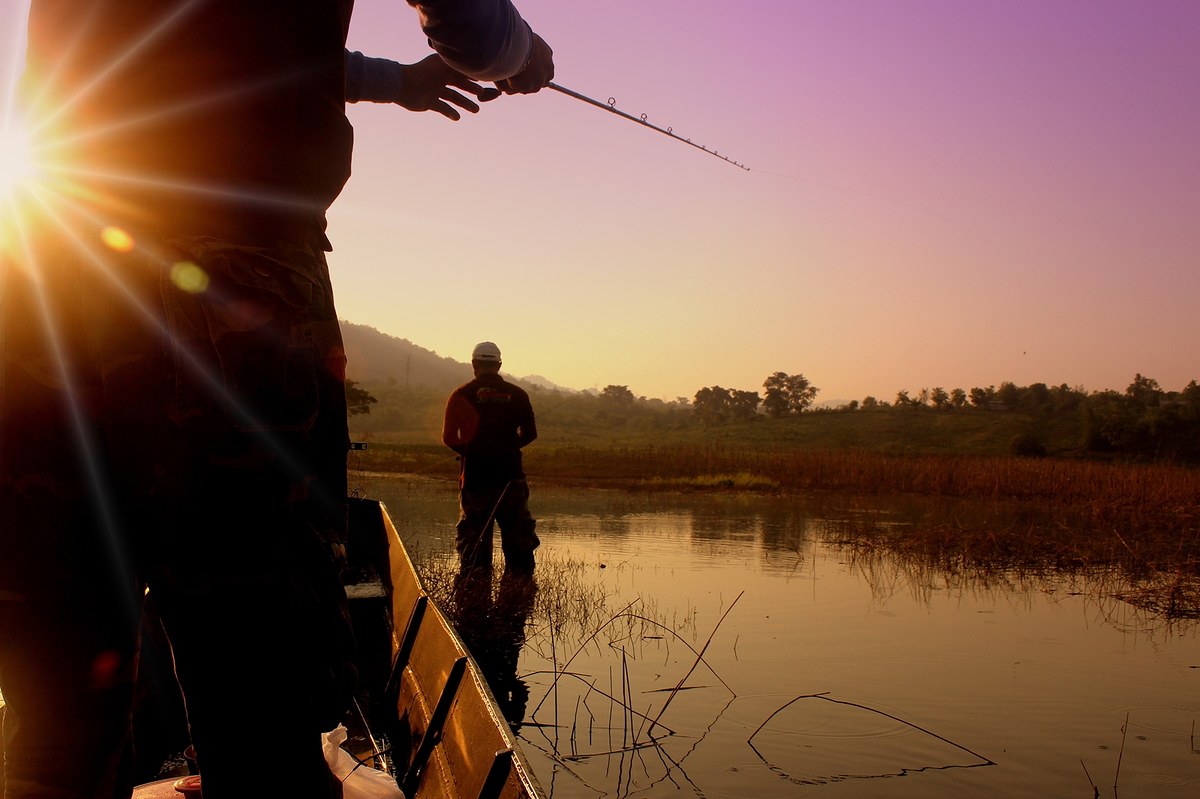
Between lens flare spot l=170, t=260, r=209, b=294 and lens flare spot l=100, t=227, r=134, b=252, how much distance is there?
3.5 inches

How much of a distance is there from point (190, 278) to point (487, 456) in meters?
8.09

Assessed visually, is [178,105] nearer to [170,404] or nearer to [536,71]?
[170,404]

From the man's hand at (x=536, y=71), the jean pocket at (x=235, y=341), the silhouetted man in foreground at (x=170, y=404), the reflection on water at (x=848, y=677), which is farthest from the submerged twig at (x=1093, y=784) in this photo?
the jean pocket at (x=235, y=341)

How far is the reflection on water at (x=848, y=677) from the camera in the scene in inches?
214

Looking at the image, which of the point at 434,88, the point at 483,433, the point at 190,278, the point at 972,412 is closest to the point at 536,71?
the point at 434,88

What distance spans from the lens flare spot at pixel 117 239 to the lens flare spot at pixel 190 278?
0.29 ft

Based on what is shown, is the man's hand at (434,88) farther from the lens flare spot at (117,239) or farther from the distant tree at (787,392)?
the distant tree at (787,392)

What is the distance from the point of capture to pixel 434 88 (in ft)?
8.38

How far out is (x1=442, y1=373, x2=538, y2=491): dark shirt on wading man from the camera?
9555 millimetres

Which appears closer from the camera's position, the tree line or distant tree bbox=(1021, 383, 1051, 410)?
the tree line

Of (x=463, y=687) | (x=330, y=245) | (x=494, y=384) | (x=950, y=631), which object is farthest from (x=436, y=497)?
(x=330, y=245)

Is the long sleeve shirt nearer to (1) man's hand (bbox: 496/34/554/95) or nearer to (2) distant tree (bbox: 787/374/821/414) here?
(1) man's hand (bbox: 496/34/554/95)

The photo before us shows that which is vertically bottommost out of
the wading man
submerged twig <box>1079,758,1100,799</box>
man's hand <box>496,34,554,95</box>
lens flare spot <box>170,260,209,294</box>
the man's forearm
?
submerged twig <box>1079,758,1100,799</box>

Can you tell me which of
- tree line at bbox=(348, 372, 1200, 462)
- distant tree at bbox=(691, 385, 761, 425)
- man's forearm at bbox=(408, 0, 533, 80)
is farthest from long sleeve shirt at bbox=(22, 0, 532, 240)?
distant tree at bbox=(691, 385, 761, 425)
